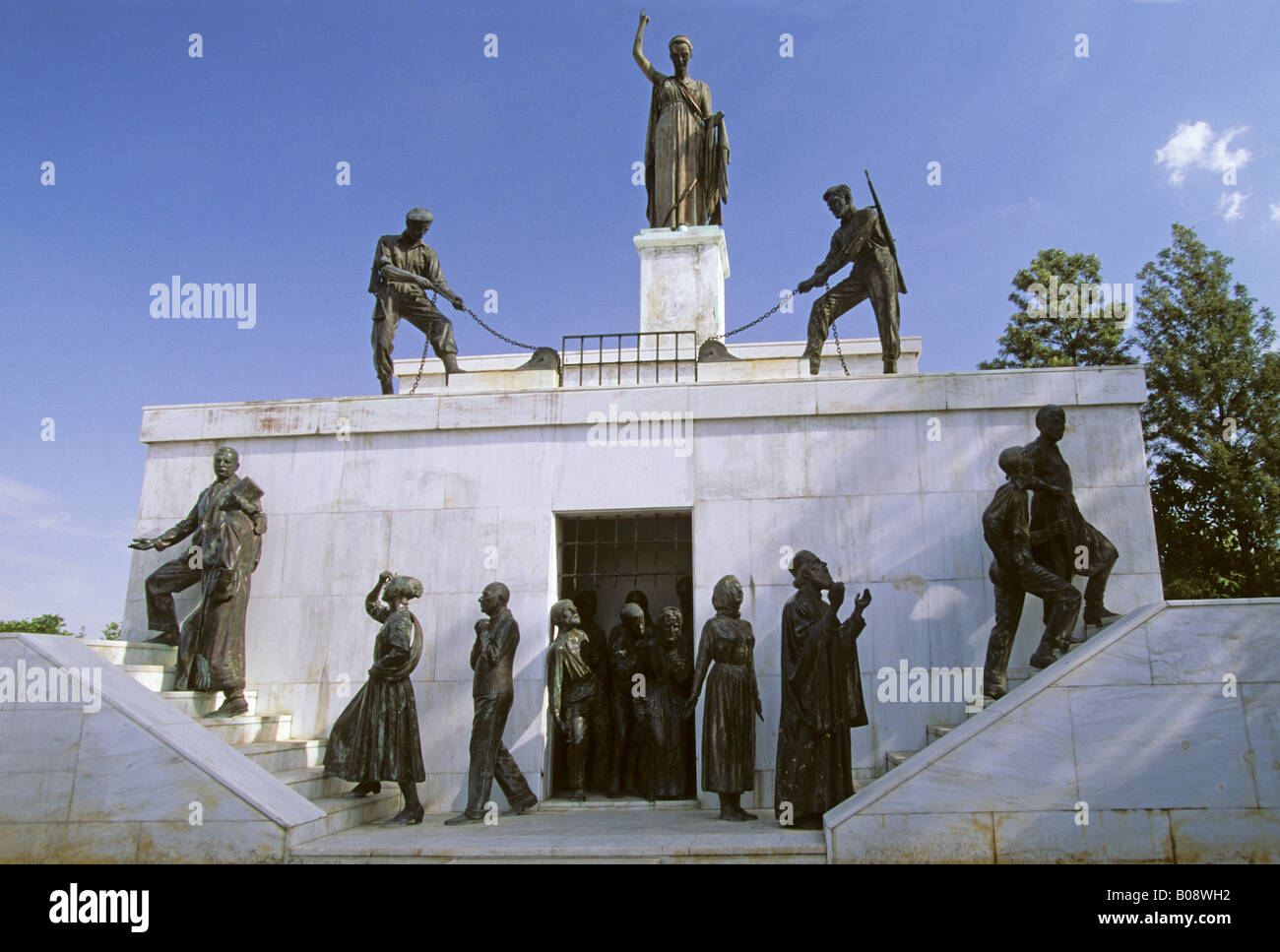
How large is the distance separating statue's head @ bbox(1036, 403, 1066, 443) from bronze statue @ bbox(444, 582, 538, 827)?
202 inches

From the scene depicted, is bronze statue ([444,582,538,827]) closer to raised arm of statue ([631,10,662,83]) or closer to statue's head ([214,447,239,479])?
statue's head ([214,447,239,479])

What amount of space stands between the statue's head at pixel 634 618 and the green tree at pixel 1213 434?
13.0 meters

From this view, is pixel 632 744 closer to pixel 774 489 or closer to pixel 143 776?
pixel 774 489

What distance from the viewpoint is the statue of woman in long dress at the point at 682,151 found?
49.8 ft

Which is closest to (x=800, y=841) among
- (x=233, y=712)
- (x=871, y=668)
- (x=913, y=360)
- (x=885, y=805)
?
(x=885, y=805)

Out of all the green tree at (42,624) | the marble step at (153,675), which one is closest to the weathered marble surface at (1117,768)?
the marble step at (153,675)

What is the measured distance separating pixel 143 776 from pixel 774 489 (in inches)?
249

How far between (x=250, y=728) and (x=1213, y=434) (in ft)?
58.7

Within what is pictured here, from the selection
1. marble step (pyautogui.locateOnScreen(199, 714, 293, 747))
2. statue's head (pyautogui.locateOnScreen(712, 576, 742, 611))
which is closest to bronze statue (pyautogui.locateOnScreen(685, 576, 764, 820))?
statue's head (pyautogui.locateOnScreen(712, 576, 742, 611))

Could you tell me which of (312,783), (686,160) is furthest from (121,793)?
(686,160)

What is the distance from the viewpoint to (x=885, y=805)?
657 centimetres

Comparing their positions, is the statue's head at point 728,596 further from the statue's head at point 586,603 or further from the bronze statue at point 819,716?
the statue's head at point 586,603

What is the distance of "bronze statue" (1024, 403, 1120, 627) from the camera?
324 inches
